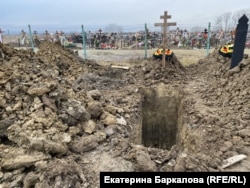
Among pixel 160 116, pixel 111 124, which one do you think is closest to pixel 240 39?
pixel 160 116

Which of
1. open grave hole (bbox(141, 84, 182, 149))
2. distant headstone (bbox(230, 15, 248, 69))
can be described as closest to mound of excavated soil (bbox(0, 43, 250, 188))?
open grave hole (bbox(141, 84, 182, 149))

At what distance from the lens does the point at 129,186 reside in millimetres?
3115

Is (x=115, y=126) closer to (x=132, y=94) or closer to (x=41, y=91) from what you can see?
(x=41, y=91)

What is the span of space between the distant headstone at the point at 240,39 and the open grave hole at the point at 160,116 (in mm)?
2131

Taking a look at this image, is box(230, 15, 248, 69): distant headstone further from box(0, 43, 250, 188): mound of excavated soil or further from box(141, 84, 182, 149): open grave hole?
box(141, 84, 182, 149): open grave hole

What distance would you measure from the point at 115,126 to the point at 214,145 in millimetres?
2026

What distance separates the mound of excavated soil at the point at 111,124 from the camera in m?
3.35

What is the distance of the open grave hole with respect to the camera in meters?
7.25

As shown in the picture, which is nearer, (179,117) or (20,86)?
(20,86)

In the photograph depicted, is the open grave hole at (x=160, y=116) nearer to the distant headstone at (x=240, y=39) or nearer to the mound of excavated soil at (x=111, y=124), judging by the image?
the mound of excavated soil at (x=111, y=124)

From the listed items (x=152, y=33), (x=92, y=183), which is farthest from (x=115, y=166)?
(x=152, y=33)

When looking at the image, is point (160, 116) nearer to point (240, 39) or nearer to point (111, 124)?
point (111, 124)

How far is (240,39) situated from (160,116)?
343 centimetres

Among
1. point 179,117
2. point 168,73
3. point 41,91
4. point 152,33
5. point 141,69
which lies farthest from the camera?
point 152,33
